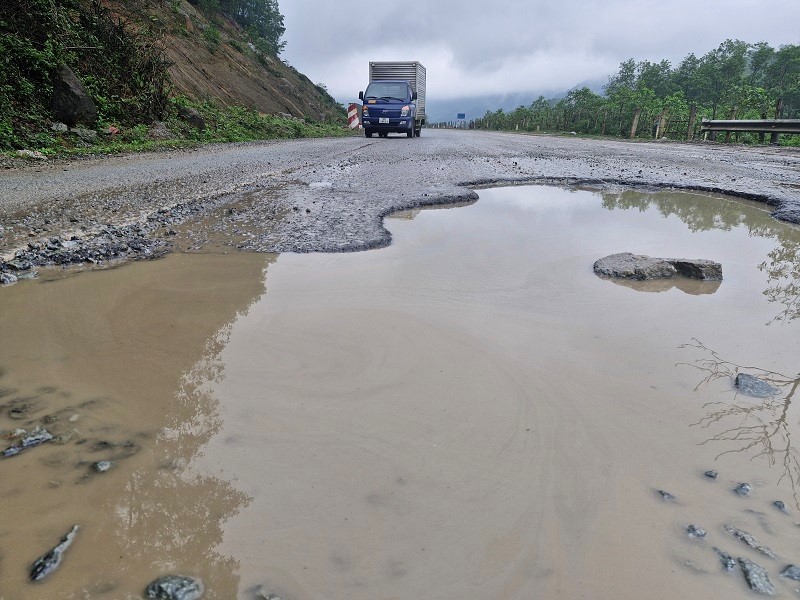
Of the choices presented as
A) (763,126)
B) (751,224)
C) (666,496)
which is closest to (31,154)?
(666,496)

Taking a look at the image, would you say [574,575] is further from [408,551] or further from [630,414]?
[630,414]

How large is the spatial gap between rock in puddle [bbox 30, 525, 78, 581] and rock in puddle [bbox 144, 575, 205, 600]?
0.23m

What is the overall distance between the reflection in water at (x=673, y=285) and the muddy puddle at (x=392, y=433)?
0.07 ft

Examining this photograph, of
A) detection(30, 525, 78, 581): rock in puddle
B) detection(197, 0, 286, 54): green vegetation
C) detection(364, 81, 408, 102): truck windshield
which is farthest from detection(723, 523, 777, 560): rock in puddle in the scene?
detection(197, 0, 286, 54): green vegetation

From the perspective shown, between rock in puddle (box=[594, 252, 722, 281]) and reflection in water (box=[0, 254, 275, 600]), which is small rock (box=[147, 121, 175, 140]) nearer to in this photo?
reflection in water (box=[0, 254, 275, 600])

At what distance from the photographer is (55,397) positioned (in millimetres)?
1642

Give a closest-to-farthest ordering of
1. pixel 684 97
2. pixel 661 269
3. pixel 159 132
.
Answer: pixel 661 269 < pixel 159 132 < pixel 684 97

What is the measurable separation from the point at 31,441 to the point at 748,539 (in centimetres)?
196

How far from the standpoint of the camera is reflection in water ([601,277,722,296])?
288cm

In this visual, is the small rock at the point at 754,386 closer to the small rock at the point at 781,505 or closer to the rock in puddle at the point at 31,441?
the small rock at the point at 781,505

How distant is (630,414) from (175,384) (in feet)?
5.36

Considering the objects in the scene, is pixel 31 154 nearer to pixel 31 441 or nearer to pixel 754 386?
pixel 31 441

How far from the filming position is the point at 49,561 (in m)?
1.06

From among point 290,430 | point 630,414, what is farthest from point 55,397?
point 630,414
